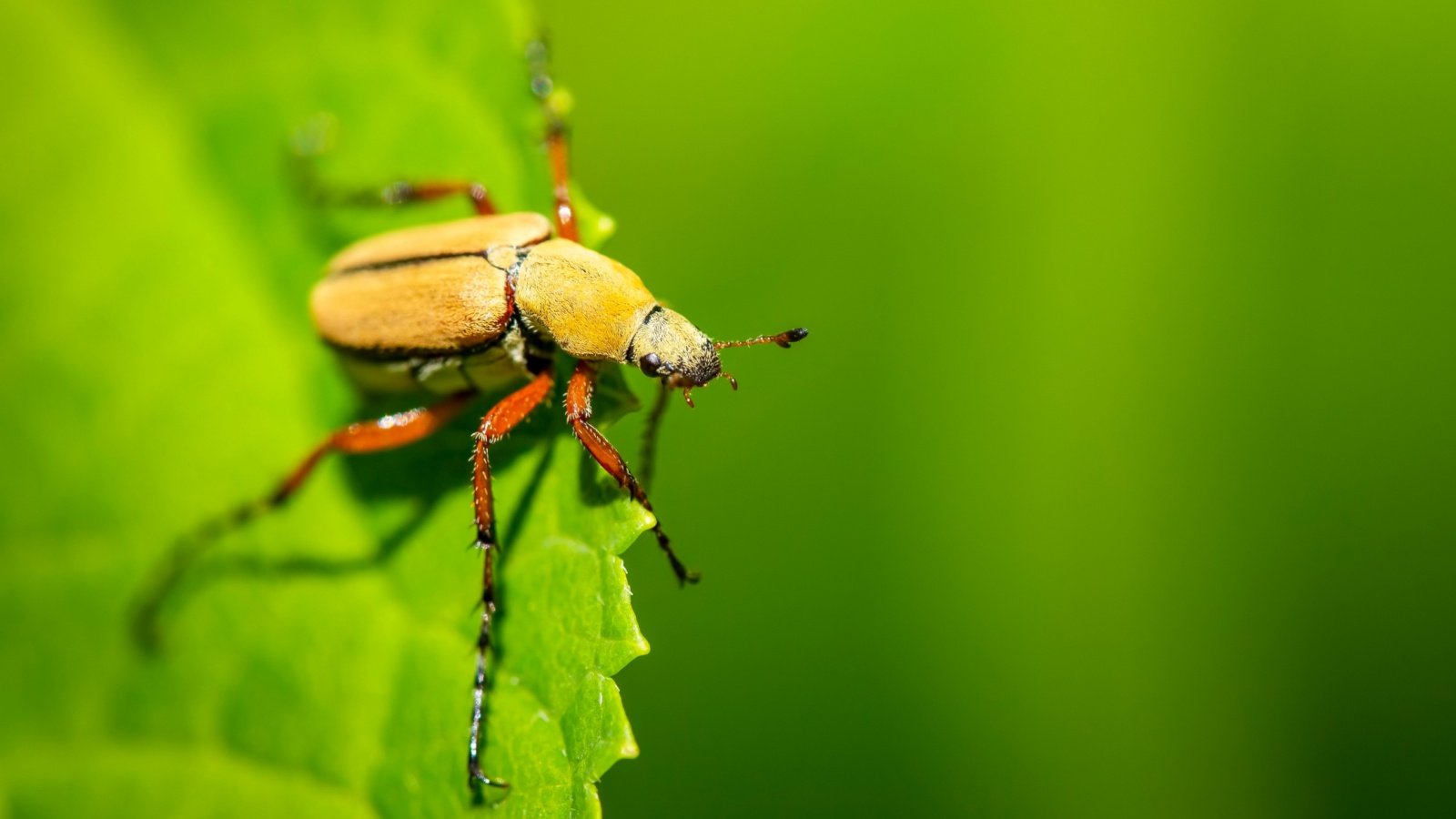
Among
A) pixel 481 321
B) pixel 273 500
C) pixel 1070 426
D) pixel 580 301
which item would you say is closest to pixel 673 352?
pixel 580 301

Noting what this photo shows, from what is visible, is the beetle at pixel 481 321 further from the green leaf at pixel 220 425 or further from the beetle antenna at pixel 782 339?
the green leaf at pixel 220 425

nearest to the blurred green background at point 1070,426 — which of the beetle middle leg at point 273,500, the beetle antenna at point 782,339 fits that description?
the beetle middle leg at point 273,500

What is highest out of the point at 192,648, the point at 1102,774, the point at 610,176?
the point at 610,176

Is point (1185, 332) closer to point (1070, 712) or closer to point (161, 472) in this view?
point (1070, 712)

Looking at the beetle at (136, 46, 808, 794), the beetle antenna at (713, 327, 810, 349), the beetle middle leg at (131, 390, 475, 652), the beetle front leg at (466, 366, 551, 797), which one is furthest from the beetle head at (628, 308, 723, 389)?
the beetle middle leg at (131, 390, 475, 652)

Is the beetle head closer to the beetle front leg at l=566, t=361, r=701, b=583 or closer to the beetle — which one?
the beetle

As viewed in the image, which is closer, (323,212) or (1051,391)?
(323,212)

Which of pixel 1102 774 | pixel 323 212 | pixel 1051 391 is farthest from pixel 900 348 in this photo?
pixel 323 212
